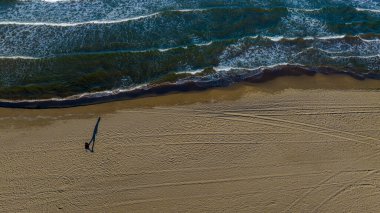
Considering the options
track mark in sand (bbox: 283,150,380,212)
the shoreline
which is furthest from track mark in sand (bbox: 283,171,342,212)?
the shoreline

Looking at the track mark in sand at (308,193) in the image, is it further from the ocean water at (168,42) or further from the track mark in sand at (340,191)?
the ocean water at (168,42)

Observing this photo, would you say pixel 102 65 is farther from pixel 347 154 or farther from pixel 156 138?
pixel 347 154

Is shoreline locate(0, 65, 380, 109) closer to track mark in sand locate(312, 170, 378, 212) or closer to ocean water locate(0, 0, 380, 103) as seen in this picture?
ocean water locate(0, 0, 380, 103)

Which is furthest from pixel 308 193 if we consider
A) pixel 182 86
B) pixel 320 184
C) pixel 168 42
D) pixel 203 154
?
pixel 168 42

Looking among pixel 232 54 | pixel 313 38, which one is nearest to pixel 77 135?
pixel 232 54

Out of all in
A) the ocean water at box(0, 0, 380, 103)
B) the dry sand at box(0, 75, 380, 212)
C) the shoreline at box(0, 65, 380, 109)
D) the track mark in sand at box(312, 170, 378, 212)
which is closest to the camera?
the dry sand at box(0, 75, 380, 212)
